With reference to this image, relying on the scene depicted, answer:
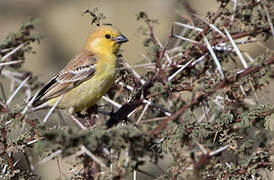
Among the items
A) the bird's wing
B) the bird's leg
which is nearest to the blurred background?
the bird's wing

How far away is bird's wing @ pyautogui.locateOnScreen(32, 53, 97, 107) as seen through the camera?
5.35m

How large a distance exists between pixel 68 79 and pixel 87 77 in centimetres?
25

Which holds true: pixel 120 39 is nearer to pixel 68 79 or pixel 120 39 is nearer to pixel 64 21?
pixel 68 79

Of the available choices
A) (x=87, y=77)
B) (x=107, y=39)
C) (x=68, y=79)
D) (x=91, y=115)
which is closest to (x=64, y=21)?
(x=107, y=39)

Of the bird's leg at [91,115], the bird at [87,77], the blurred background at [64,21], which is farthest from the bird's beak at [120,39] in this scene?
the blurred background at [64,21]

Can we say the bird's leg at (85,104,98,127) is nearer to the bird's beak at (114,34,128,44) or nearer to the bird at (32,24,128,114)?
the bird at (32,24,128,114)

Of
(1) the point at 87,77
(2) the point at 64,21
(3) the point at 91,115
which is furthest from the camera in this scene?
(2) the point at 64,21

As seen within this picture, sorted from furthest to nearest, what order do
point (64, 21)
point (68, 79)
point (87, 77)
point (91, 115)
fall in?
1. point (64, 21)
2. point (68, 79)
3. point (87, 77)
4. point (91, 115)

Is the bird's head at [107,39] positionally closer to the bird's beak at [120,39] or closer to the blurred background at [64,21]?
the bird's beak at [120,39]

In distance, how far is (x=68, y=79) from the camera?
5.55 m

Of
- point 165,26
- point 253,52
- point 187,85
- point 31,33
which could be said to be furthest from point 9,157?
point 165,26

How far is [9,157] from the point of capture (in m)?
3.55

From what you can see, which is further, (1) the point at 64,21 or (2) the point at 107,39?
(1) the point at 64,21

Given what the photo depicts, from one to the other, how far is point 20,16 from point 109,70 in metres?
9.40
